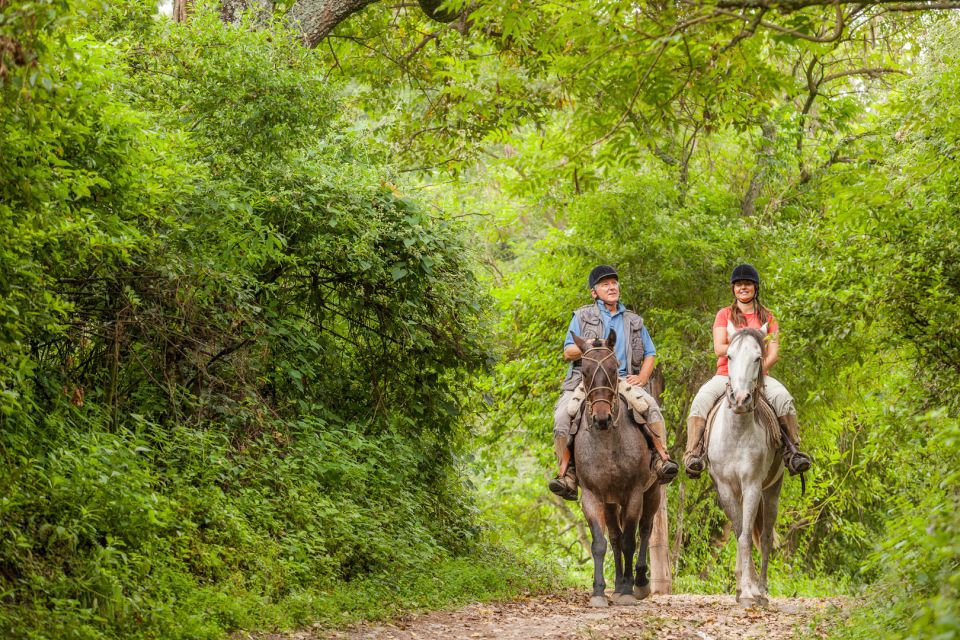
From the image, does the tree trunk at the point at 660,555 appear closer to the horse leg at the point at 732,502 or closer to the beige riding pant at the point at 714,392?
the beige riding pant at the point at 714,392

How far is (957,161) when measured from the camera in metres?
10.7

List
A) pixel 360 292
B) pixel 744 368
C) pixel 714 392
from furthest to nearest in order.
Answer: pixel 360 292 → pixel 714 392 → pixel 744 368

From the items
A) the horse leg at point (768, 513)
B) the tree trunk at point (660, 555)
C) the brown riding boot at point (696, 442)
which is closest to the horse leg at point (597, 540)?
the brown riding boot at point (696, 442)

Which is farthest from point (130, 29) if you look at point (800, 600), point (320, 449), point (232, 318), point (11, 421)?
point (800, 600)

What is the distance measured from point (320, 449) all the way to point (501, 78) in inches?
221

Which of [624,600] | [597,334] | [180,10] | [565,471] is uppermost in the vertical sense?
[180,10]

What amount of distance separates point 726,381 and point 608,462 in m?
1.77

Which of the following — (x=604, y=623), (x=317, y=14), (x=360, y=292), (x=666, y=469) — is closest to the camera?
(x=604, y=623)

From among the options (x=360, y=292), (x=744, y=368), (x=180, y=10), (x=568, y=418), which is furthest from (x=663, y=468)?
(x=180, y=10)

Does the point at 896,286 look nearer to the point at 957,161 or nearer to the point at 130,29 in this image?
the point at 957,161

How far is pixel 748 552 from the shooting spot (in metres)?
11.4

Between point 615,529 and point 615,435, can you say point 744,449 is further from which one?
point 615,529

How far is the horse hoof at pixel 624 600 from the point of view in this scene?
11.9 metres

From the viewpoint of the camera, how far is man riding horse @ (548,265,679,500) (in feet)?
38.9
